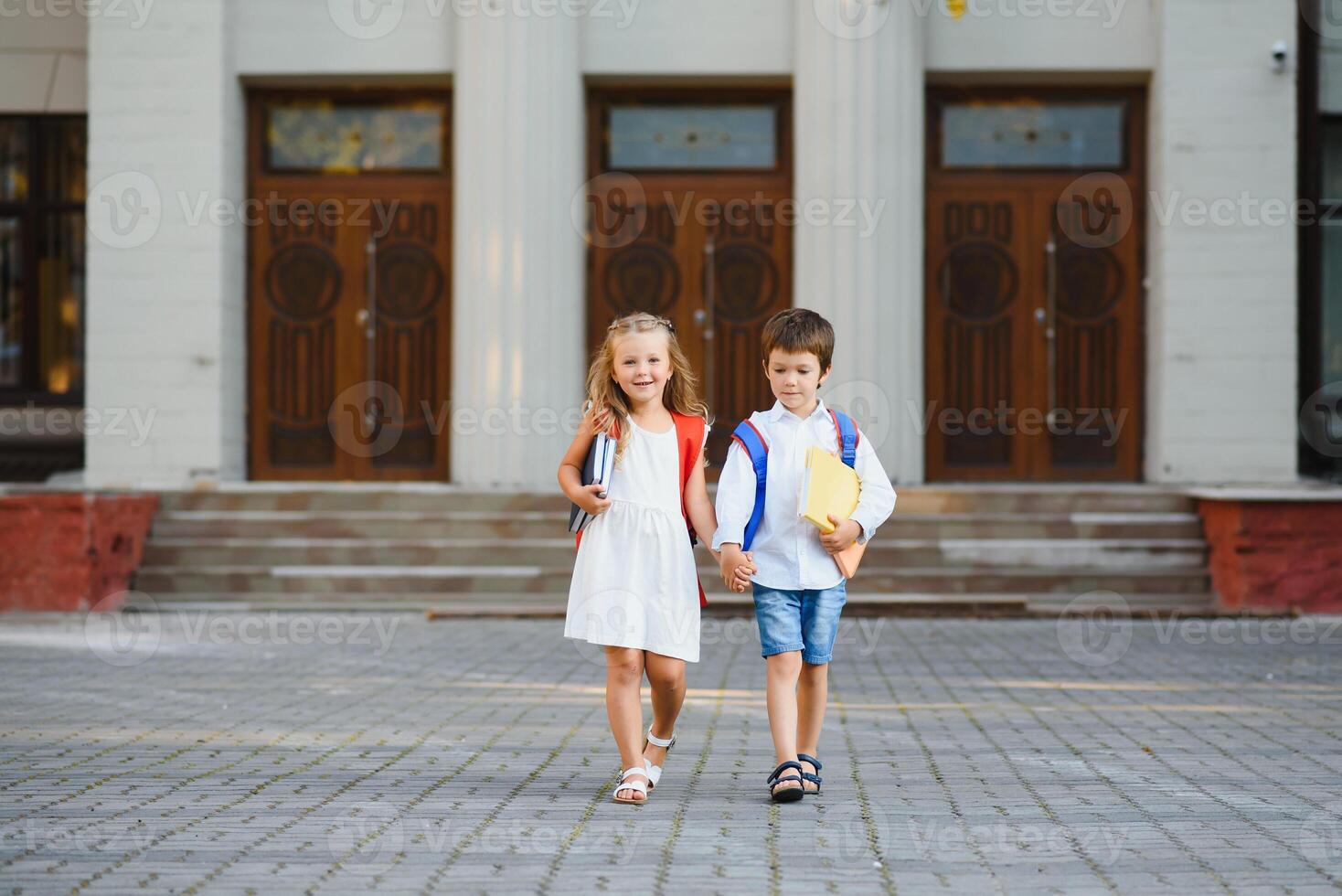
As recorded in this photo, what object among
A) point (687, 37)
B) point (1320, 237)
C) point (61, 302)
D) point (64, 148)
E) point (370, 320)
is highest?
point (687, 37)

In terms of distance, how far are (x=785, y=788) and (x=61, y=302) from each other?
14471 mm

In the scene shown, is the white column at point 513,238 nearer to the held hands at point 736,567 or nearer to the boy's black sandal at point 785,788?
the held hands at point 736,567

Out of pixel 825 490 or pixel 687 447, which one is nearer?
pixel 825 490

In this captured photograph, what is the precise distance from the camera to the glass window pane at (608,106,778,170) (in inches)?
645

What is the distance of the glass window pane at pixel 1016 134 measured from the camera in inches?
645

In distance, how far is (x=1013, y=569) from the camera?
45.5ft

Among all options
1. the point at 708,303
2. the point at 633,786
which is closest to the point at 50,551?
the point at 708,303

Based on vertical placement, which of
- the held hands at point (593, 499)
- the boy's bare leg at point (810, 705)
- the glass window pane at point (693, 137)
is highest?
the glass window pane at point (693, 137)

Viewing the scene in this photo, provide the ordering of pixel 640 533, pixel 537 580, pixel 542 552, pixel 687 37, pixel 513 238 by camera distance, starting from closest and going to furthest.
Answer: pixel 640 533 → pixel 537 580 → pixel 542 552 → pixel 513 238 → pixel 687 37

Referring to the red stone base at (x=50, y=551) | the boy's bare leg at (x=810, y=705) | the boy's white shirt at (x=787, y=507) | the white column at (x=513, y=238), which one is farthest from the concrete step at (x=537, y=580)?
the boy's white shirt at (x=787, y=507)

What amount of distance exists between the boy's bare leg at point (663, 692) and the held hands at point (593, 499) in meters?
0.56

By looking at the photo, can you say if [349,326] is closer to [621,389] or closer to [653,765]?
[621,389]

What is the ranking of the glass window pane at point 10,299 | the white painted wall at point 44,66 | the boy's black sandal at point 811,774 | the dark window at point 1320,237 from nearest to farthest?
the boy's black sandal at point 811,774, the dark window at point 1320,237, the white painted wall at point 44,66, the glass window pane at point 10,299

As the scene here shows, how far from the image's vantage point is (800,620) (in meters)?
5.95
